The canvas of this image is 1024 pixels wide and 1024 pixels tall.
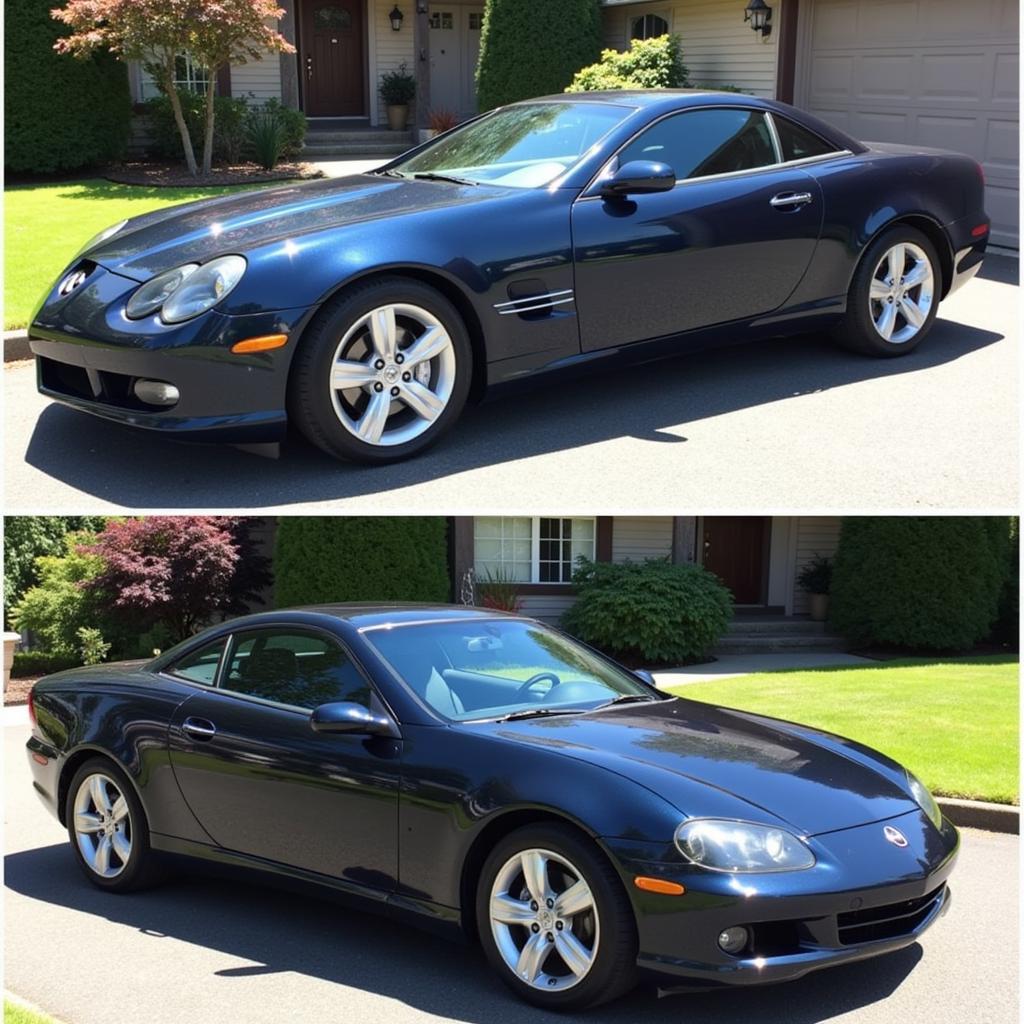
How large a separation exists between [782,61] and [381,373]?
1260 centimetres

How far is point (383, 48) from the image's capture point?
84.6 feet

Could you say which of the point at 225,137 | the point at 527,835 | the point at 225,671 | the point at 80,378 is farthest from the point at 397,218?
the point at 225,137

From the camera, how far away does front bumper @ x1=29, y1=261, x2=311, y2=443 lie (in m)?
5.91

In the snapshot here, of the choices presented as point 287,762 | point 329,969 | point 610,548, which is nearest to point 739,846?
point 329,969

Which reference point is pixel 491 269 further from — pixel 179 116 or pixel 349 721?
pixel 179 116

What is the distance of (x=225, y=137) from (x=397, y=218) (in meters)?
15.5

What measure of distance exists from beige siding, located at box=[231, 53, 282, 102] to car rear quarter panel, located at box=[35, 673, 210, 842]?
18972mm

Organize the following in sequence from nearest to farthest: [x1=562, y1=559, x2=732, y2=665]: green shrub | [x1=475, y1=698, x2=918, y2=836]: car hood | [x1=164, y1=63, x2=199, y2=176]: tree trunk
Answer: [x1=475, y1=698, x2=918, y2=836]: car hood < [x1=562, y1=559, x2=732, y2=665]: green shrub < [x1=164, y1=63, x2=199, y2=176]: tree trunk

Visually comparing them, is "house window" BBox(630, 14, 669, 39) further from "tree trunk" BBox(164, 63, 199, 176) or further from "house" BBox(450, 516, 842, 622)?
"house" BBox(450, 516, 842, 622)

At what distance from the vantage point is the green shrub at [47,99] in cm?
1923

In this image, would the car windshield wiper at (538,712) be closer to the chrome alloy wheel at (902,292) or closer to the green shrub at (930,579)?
the chrome alloy wheel at (902,292)

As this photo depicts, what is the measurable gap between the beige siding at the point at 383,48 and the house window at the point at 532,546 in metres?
12.3

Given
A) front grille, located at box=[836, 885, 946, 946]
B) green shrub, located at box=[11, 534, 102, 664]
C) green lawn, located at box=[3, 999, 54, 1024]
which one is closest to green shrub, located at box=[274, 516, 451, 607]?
green shrub, located at box=[11, 534, 102, 664]

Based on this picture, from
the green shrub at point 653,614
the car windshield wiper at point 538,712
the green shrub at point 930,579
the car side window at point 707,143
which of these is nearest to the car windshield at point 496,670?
the car windshield wiper at point 538,712
